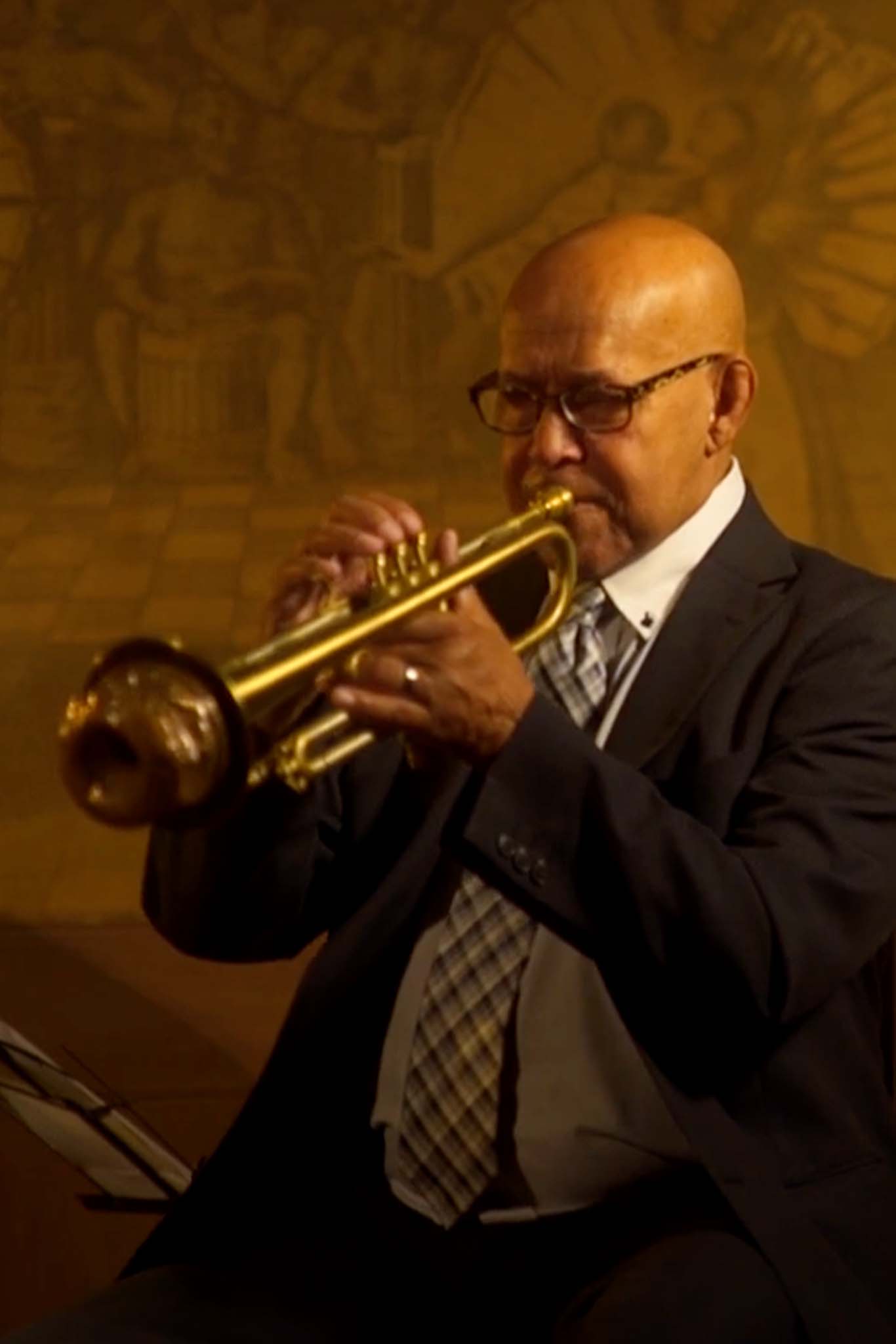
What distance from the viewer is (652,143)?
2723 millimetres

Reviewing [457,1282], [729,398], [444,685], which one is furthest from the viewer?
[729,398]

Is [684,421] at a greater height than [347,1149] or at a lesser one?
greater

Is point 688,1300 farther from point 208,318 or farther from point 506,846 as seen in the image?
point 208,318

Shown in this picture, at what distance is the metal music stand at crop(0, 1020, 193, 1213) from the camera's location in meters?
1.77

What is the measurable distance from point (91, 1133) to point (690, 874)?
2.18ft

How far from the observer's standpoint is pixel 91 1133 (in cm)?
179

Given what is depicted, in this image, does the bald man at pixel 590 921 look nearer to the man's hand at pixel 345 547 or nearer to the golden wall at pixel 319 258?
the man's hand at pixel 345 547

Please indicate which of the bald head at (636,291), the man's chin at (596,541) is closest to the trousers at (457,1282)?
the man's chin at (596,541)

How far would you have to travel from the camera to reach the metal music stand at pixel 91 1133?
1.77m

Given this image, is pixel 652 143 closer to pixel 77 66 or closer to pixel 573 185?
pixel 573 185

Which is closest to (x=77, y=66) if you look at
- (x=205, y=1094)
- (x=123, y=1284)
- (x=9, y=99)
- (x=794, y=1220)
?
(x=9, y=99)

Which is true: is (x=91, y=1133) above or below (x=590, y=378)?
below

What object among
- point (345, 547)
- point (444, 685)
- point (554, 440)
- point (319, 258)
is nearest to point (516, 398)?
point (554, 440)

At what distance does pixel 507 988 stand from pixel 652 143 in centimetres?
146
